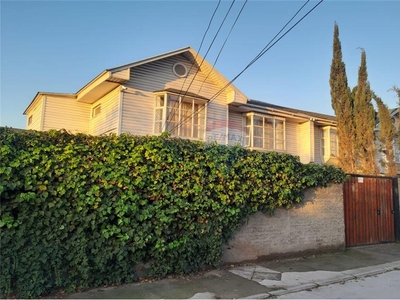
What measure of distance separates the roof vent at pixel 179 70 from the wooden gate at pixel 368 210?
26.6 feet

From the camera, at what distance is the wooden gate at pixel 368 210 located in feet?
31.1

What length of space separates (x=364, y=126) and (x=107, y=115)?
1247 cm

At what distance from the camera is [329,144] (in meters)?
18.7

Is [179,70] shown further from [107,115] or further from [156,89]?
[107,115]

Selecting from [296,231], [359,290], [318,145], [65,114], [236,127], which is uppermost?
[65,114]

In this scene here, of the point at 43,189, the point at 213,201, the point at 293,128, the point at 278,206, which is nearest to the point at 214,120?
the point at 293,128

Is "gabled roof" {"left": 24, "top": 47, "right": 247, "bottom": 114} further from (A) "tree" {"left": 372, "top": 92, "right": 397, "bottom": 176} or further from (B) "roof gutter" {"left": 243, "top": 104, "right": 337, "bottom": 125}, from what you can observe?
(A) "tree" {"left": 372, "top": 92, "right": 397, "bottom": 176}

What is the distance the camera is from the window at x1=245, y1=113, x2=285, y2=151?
52.3ft

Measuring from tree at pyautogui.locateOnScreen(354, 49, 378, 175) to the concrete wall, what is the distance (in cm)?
761

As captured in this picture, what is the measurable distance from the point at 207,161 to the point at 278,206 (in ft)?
7.86

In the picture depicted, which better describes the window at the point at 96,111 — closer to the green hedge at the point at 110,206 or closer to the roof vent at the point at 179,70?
the roof vent at the point at 179,70

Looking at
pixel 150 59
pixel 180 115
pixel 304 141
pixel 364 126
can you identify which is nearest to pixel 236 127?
pixel 180 115

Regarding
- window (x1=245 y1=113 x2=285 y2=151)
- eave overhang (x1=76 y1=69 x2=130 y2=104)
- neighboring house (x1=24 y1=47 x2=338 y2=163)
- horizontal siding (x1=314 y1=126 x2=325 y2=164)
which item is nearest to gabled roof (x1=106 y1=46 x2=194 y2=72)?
neighboring house (x1=24 y1=47 x2=338 y2=163)

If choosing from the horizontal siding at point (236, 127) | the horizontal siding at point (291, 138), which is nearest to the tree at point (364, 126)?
the horizontal siding at point (291, 138)
